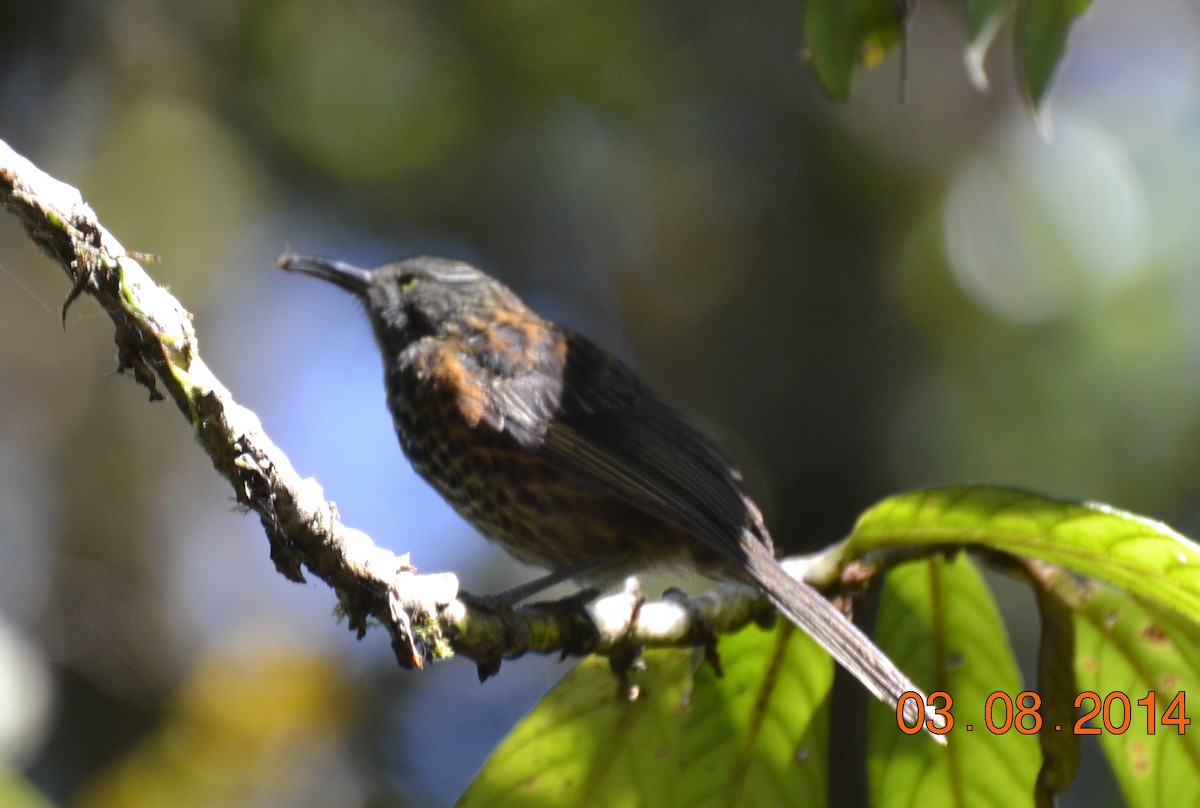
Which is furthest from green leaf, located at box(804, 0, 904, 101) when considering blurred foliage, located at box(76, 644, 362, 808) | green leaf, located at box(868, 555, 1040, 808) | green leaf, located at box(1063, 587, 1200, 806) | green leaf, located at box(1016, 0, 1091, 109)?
blurred foliage, located at box(76, 644, 362, 808)

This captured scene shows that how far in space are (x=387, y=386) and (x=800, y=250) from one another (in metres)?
3.30

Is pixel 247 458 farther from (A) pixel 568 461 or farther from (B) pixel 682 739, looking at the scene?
(A) pixel 568 461

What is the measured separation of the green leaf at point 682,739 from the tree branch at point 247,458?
10.4 inches

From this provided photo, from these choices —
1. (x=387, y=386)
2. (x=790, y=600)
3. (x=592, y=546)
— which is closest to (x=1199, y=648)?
(x=790, y=600)

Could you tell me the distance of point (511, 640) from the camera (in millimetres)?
2426

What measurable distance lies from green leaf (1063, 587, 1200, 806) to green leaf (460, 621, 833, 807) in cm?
56

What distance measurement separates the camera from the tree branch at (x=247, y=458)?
1727 mm

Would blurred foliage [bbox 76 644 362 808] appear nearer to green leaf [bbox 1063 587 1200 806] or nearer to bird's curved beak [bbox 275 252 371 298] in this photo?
bird's curved beak [bbox 275 252 371 298]

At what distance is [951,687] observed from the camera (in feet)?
8.27

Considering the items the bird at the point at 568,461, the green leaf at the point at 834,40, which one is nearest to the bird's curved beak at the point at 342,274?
the bird at the point at 568,461

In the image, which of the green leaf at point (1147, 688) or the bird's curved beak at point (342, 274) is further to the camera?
the bird's curved beak at point (342, 274)

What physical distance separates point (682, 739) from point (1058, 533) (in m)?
0.88
